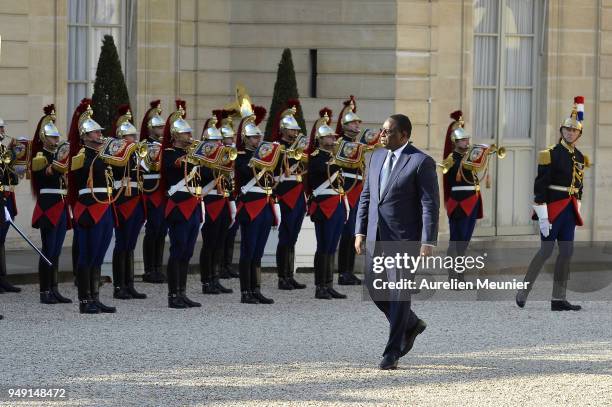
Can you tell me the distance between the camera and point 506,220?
21.3 meters

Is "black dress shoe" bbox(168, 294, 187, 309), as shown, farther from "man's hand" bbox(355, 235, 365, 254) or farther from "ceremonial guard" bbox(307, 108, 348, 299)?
"man's hand" bbox(355, 235, 365, 254)

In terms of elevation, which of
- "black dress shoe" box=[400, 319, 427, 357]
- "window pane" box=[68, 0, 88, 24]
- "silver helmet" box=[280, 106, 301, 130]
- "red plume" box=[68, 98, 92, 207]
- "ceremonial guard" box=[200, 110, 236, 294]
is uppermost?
"window pane" box=[68, 0, 88, 24]

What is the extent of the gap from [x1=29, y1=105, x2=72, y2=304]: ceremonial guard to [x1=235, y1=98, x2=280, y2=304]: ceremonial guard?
1.52m

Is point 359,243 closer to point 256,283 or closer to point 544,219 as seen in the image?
point 544,219

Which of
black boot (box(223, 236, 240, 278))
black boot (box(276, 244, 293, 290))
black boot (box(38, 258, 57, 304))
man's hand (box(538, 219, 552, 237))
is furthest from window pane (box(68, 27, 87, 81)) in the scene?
man's hand (box(538, 219, 552, 237))

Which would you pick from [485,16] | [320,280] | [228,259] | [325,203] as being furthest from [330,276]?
[485,16]

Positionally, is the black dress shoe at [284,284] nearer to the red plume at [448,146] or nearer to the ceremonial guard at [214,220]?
the ceremonial guard at [214,220]

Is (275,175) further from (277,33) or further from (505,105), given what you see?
(505,105)

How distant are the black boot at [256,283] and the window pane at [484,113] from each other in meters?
7.09

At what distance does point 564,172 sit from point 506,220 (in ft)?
22.6

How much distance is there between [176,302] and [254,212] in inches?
42.3

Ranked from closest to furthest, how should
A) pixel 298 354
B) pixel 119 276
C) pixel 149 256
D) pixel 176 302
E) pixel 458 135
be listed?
pixel 298 354 < pixel 176 302 < pixel 119 276 < pixel 149 256 < pixel 458 135

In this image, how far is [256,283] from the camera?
1468 cm

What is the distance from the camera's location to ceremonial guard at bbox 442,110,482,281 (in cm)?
1645
